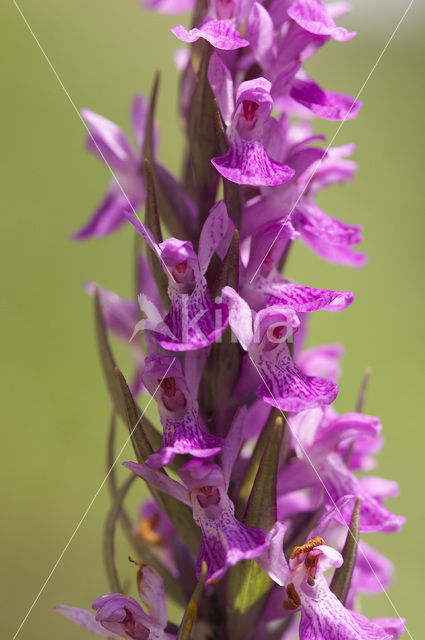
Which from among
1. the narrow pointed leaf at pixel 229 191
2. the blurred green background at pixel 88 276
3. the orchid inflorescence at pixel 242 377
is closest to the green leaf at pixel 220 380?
the orchid inflorescence at pixel 242 377

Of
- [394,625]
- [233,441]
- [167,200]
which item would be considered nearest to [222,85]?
[167,200]

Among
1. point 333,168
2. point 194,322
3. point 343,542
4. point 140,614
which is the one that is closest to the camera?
point 194,322

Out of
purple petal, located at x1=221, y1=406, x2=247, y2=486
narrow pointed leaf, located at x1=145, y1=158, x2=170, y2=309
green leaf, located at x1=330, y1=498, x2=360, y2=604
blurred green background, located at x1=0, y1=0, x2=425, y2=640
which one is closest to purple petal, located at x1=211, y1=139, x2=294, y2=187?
narrow pointed leaf, located at x1=145, y1=158, x2=170, y2=309

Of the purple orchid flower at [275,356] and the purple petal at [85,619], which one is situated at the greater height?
the purple orchid flower at [275,356]

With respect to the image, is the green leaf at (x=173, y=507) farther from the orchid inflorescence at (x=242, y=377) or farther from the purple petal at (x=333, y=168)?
the purple petal at (x=333, y=168)

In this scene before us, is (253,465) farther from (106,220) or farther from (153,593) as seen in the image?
(106,220)
